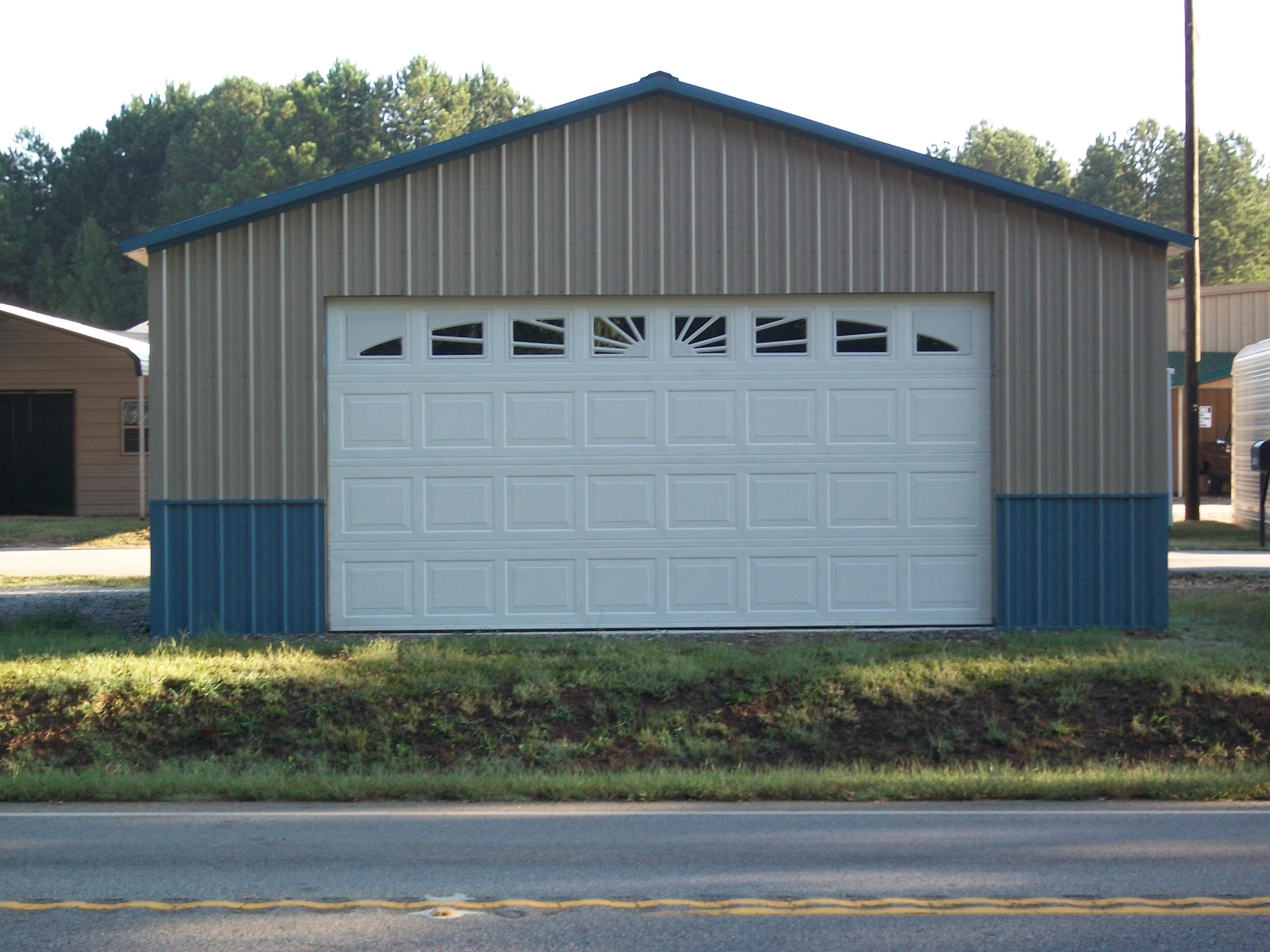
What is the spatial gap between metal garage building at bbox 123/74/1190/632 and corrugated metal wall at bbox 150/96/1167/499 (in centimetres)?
2

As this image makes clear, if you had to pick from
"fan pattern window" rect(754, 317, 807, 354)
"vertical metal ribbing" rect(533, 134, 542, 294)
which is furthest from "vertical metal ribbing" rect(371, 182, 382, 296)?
"fan pattern window" rect(754, 317, 807, 354)

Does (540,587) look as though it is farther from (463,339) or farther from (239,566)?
(239,566)

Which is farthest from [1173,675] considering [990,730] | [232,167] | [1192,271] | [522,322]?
[232,167]

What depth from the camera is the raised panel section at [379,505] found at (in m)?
12.2

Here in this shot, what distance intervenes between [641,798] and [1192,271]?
19987 mm

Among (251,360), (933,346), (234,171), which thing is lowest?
(251,360)

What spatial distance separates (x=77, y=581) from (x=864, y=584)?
32.0 ft

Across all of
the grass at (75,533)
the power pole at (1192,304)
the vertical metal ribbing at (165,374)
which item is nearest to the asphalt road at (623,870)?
the vertical metal ribbing at (165,374)

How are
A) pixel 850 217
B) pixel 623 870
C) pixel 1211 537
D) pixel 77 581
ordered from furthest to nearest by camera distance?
pixel 1211 537 < pixel 77 581 < pixel 850 217 < pixel 623 870

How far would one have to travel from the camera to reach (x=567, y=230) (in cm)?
1217

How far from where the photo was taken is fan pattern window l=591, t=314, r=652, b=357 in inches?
485

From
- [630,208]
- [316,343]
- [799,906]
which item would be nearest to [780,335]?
[630,208]

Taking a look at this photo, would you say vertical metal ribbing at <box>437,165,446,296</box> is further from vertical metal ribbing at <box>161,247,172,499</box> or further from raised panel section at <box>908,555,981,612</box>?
raised panel section at <box>908,555,981,612</box>

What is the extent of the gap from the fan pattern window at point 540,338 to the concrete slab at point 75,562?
7662 millimetres
